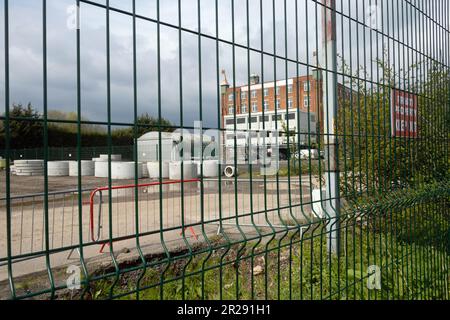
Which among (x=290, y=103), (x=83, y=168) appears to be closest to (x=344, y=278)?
(x=290, y=103)

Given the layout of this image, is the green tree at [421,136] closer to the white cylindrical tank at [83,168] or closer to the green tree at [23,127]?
the white cylindrical tank at [83,168]

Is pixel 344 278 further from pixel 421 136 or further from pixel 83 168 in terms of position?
pixel 83 168

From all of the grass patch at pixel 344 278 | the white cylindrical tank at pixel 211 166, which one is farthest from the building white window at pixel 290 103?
the grass patch at pixel 344 278

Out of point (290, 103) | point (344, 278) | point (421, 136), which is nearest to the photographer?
point (290, 103)

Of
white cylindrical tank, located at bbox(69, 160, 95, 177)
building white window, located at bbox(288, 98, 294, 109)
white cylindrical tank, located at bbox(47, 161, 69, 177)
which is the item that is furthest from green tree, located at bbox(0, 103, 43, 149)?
white cylindrical tank, located at bbox(47, 161, 69, 177)

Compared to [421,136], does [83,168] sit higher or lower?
lower

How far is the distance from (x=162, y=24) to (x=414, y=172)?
354 cm

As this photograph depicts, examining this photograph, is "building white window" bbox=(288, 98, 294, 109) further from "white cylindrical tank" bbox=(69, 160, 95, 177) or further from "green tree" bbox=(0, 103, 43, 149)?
"green tree" bbox=(0, 103, 43, 149)

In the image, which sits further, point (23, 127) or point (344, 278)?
point (344, 278)

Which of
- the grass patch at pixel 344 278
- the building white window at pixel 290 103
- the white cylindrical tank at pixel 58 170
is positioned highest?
the building white window at pixel 290 103

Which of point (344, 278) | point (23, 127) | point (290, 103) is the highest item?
point (290, 103)

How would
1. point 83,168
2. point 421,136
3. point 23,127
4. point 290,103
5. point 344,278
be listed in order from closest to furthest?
point 23,127 → point 290,103 → point 344,278 → point 421,136 → point 83,168
